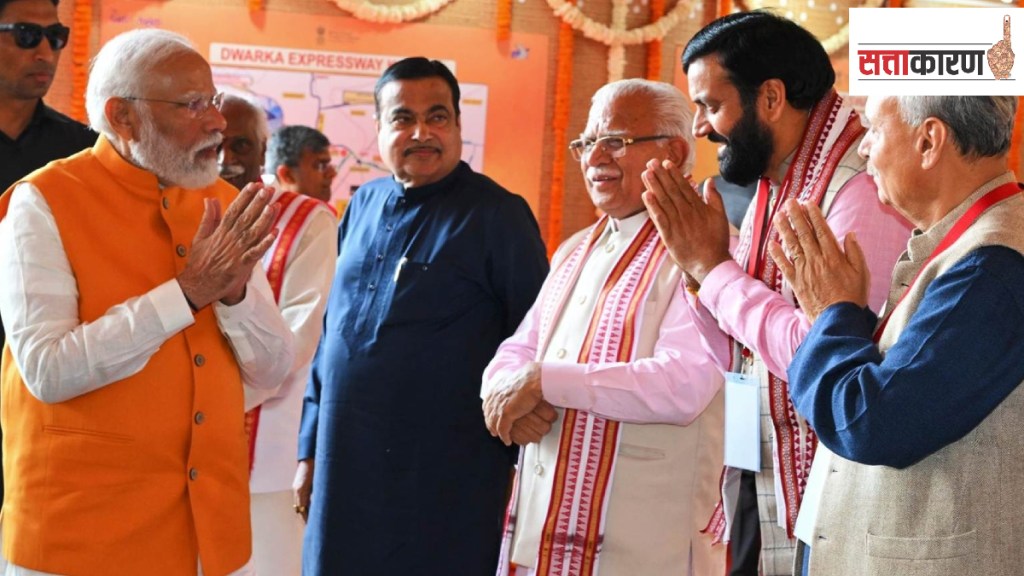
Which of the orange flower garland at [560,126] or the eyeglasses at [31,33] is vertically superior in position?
the orange flower garland at [560,126]

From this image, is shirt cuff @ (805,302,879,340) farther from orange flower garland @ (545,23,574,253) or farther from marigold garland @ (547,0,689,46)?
marigold garland @ (547,0,689,46)

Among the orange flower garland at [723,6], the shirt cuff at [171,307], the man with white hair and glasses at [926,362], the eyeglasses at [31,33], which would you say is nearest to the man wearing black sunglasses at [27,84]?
the eyeglasses at [31,33]

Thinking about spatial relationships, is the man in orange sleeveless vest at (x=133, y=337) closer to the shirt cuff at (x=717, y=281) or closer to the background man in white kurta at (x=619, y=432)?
the background man in white kurta at (x=619, y=432)

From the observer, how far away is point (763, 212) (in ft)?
8.27

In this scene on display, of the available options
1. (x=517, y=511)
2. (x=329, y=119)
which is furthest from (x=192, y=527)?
(x=329, y=119)

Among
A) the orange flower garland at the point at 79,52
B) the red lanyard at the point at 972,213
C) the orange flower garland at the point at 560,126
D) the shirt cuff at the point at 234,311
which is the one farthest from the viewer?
the orange flower garland at the point at 560,126

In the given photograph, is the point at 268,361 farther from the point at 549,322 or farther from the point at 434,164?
the point at 434,164

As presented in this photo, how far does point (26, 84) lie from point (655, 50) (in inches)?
158

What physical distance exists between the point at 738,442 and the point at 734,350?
223 millimetres

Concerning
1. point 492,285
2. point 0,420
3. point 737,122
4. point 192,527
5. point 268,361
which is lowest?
point 192,527

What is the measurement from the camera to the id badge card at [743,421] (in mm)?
2430

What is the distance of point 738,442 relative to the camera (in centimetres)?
249

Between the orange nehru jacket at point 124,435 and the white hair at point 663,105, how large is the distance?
1.20 m

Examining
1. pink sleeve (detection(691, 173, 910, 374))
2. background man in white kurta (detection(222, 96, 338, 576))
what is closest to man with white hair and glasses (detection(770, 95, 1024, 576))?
pink sleeve (detection(691, 173, 910, 374))
